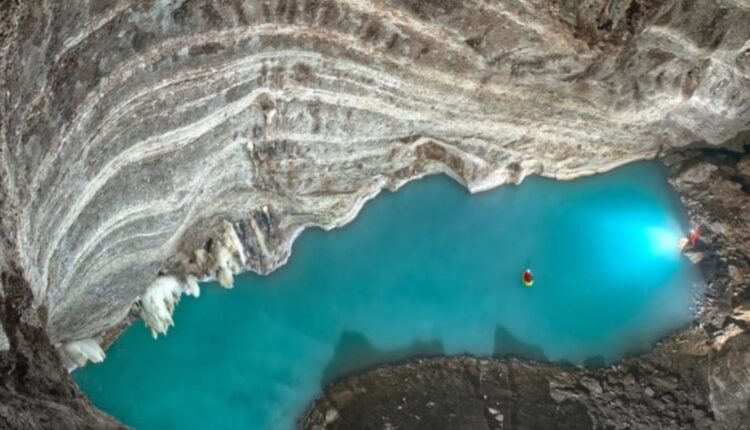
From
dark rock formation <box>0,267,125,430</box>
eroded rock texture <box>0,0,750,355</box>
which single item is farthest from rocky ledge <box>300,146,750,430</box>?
dark rock formation <box>0,267,125,430</box>

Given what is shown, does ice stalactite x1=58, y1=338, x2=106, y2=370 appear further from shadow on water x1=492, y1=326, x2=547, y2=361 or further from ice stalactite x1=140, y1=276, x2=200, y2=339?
shadow on water x1=492, y1=326, x2=547, y2=361

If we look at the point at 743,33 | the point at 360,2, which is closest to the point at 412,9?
the point at 360,2

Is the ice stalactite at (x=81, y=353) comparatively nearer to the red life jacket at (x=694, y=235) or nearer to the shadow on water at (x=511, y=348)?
the shadow on water at (x=511, y=348)

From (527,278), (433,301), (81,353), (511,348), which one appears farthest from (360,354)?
(81,353)

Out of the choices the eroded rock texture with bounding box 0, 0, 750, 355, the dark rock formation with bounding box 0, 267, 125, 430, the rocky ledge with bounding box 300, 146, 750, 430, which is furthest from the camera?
the rocky ledge with bounding box 300, 146, 750, 430

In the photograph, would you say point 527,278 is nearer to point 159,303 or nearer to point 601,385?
point 601,385

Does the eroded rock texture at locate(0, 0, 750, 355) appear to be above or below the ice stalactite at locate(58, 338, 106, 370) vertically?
above

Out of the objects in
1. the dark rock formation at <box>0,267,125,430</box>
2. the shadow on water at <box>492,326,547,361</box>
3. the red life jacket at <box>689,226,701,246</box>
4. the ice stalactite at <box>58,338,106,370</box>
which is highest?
the red life jacket at <box>689,226,701,246</box>
